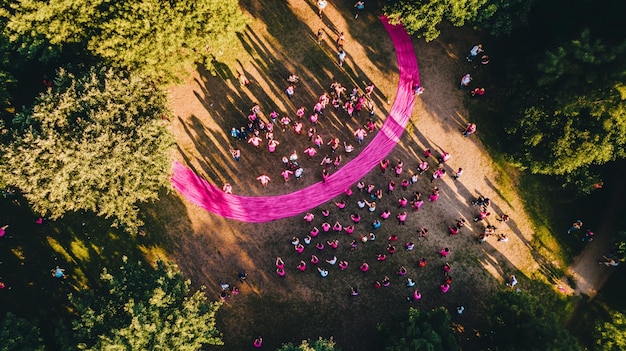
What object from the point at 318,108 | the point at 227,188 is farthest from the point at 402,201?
the point at 227,188

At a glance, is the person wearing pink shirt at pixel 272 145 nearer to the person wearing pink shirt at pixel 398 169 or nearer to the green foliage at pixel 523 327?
the person wearing pink shirt at pixel 398 169

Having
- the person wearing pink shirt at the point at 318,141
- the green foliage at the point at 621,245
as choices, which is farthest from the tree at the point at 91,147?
the green foliage at the point at 621,245

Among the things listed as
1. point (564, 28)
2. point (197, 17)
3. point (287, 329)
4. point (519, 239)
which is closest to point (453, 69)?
point (564, 28)

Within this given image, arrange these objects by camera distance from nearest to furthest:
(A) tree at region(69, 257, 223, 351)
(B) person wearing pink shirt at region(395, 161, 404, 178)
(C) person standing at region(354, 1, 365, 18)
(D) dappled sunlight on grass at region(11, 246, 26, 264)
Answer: (A) tree at region(69, 257, 223, 351)
(D) dappled sunlight on grass at region(11, 246, 26, 264)
(B) person wearing pink shirt at region(395, 161, 404, 178)
(C) person standing at region(354, 1, 365, 18)

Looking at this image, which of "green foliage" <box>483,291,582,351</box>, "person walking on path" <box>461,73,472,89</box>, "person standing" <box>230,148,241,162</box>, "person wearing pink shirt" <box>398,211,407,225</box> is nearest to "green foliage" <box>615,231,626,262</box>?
"green foliage" <box>483,291,582,351</box>

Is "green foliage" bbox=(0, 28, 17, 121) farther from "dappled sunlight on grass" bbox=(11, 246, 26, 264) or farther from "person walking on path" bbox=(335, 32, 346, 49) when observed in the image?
"person walking on path" bbox=(335, 32, 346, 49)

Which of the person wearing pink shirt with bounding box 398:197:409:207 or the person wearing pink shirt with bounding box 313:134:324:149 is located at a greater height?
the person wearing pink shirt with bounding box 313:134:324:149
